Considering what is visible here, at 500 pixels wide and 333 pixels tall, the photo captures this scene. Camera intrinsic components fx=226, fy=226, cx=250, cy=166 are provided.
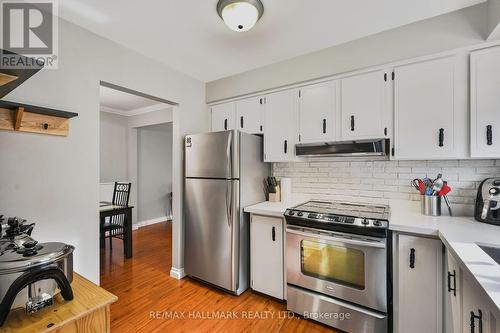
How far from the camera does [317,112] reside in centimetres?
235

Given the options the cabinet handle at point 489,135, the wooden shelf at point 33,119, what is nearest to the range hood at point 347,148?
the cabinet handle at point 489,135

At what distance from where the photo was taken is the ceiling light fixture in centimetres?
153

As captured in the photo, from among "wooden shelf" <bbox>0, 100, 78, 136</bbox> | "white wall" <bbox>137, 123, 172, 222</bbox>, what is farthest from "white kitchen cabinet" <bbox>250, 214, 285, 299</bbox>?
"white wall" <bbox>137, 123, 172, 222</bbox>

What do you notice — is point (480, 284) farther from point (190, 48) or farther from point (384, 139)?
point (190, 48)

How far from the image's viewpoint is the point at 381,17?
1.80m

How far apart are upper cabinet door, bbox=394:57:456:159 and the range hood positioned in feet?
0.43

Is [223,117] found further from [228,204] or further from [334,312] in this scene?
[334,312]

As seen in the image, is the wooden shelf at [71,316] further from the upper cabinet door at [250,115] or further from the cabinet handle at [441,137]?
the cabinet handle at [441,137]

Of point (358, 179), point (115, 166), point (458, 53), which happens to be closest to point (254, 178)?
point (358, 179)

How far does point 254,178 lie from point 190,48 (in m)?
1.51

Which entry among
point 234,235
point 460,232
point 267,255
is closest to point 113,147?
point 234,235

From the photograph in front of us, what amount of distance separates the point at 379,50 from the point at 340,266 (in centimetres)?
190

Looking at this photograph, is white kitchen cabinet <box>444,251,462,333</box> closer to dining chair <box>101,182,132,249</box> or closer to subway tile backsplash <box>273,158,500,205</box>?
subway tile backsplash <box>273,158,500,205</box>

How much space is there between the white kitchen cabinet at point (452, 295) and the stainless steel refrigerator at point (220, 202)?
1.64 metres
